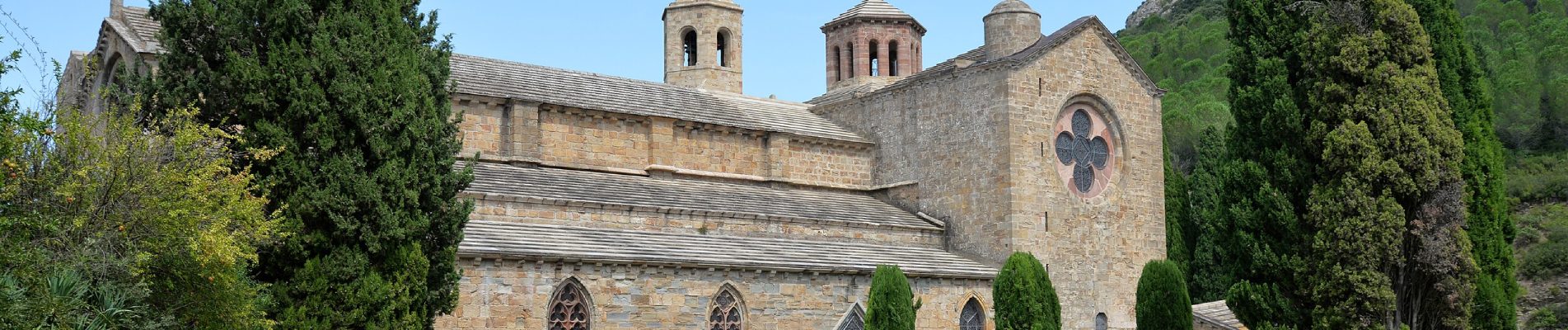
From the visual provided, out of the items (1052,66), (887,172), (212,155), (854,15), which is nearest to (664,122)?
(887,172)

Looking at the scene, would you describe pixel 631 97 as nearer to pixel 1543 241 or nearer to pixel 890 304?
pixel 890 304

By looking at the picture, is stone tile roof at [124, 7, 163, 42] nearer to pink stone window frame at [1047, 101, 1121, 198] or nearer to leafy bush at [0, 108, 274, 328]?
leafy bush at [0, 108, 274, 328]

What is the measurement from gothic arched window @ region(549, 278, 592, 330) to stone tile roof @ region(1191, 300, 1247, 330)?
10530mm

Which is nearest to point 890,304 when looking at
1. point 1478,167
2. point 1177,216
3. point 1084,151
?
point 1084,151

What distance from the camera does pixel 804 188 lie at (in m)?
28.8

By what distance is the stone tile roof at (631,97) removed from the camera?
84.3ft

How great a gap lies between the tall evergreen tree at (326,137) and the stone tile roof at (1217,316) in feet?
46.7

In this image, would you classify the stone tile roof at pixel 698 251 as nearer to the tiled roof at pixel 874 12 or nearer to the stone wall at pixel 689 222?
the stone wall at pixel 689 222

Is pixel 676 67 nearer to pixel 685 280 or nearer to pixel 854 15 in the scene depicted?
pixel 854 15

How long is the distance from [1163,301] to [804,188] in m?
7.58

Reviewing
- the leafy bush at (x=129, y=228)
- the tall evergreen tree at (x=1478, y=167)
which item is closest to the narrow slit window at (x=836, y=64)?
the tall evergreen tree at (x=1478, y=167)

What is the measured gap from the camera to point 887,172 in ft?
96.4

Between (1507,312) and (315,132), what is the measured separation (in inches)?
607

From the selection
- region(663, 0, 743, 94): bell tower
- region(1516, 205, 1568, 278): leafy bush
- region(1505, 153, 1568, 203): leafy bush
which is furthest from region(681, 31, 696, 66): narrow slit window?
region(1505, 153, 1568, 203): leafy bush
